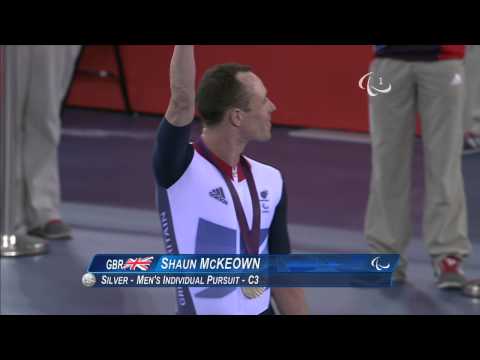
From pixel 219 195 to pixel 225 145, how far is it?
84 millimetres

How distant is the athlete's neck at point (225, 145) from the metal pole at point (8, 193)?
249 centimetres

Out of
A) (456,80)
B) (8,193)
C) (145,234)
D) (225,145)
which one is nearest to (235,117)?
(225,145)

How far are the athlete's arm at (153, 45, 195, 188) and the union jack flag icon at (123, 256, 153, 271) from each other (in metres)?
0.28

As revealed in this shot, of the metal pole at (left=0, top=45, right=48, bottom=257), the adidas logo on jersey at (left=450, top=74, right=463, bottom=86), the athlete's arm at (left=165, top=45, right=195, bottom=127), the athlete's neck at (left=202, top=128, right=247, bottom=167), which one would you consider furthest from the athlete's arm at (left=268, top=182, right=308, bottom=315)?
the metal pole at (left=0, top=45, right=48, bottom=257)

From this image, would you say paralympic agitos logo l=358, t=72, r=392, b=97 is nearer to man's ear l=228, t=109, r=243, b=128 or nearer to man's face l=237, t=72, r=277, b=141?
man's face l=237, t=72, r=277, b=141

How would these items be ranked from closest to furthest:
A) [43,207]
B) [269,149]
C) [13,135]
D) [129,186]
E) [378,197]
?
1. [269,149]
2. [378,197]
3. [13,135]
4. [43,207]
5. [129,186]

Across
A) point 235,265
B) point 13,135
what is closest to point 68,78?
point 13,135

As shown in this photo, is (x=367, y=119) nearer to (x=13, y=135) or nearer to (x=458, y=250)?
(x=458, y=250)

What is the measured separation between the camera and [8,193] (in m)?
4.28

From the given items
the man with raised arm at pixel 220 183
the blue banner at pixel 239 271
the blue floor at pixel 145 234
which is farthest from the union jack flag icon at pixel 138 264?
the blue floor at pixel 145 234

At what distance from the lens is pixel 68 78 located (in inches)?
187

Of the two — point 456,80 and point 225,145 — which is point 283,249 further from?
point 456,80
